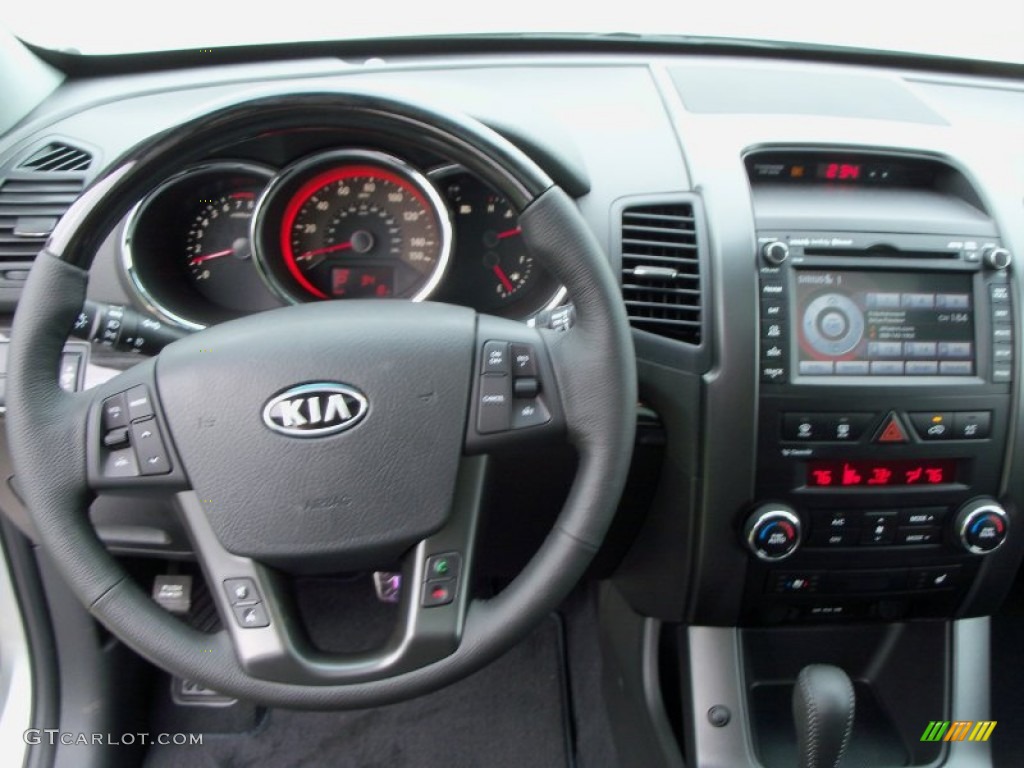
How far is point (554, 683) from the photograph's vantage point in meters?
1.94

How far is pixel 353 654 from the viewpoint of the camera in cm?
94

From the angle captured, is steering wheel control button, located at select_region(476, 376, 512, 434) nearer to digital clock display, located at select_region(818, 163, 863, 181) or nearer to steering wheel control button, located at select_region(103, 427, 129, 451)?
steering wheel control button, located at select_region(103, 427, 129, 451)

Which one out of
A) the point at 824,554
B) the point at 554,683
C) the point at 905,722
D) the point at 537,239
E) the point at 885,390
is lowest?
the point at 554,683

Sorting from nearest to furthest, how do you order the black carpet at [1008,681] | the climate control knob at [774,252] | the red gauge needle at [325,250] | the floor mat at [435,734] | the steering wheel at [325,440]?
the steering wheel at [325,440], the climate control knob at [774,252], the red gauge needle at [325,250], the black carpet at [1008,681], the floor mat at [435,734]

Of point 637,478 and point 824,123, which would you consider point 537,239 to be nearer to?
point 637,478

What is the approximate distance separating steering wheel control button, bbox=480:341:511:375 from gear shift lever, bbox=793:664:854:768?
0.66 metres

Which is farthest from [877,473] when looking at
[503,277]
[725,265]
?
[503,277]

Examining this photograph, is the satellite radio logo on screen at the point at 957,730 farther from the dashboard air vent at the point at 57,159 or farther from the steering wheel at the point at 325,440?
the dashboard air vent at the point at 57,159

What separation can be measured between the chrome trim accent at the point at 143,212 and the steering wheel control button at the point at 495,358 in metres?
0.49

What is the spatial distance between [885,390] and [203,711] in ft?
5.19

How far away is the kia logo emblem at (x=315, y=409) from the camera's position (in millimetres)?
952

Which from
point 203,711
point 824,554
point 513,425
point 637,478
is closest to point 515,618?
point 513,425
